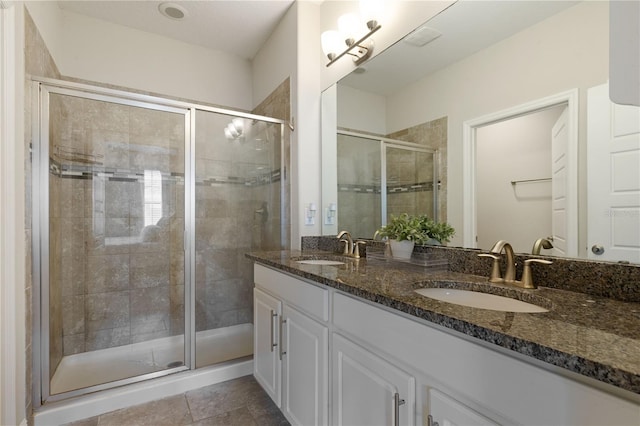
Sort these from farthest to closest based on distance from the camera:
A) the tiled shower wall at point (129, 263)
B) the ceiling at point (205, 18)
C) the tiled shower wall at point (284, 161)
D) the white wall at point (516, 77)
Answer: the tiled shower wall at point (284, 161)
the ceiling at point (205, 18)
the tiled shower wall at point (129, 263)
the white wall at point (516, 77)

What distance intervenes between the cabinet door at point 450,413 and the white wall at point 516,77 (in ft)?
2.37

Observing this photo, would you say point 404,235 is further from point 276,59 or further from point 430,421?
point 276,59

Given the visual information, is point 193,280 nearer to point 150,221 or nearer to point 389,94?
point 150,221

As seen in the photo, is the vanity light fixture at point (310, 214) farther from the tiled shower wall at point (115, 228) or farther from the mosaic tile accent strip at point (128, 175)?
the tiled shower wall at point (115, 228)

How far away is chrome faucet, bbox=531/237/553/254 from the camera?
1064 millimetres

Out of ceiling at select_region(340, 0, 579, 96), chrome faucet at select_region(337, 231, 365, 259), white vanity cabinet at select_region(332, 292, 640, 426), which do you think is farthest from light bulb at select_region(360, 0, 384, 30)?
white vanity cabinet at select_region(332, 292, 640, 426)

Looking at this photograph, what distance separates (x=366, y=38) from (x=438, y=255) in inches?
54.1

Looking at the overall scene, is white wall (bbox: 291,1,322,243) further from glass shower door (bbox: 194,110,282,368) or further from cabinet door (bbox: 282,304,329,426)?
cabinet door (bbox: 282,304,329,426)

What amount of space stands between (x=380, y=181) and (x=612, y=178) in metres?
1.15

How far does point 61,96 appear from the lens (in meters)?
1.78

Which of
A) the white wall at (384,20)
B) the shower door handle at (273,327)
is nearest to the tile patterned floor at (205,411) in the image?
the shower door handle at (273,327)

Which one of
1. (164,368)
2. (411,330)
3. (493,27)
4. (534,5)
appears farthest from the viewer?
(164,368)

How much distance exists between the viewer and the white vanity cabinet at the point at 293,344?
120cm

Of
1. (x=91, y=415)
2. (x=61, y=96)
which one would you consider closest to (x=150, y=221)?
(x=61, y=96)
